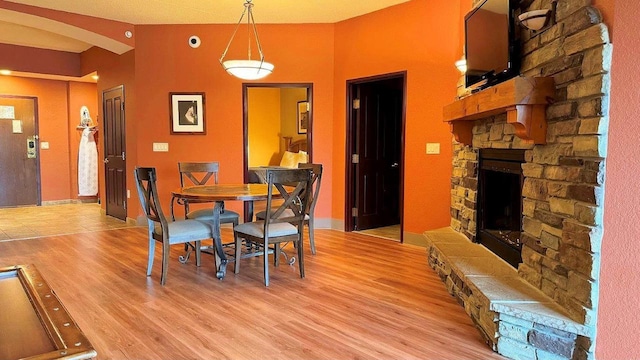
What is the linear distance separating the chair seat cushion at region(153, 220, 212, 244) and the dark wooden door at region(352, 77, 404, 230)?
244cm

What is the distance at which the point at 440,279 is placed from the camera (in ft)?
11.3

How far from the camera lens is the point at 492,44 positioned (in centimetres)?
281

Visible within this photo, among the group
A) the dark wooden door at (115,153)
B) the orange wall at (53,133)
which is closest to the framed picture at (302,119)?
the dark wooden door at (115,153)

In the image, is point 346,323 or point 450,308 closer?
point 346,323

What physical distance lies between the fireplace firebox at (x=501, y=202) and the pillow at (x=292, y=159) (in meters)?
4.53

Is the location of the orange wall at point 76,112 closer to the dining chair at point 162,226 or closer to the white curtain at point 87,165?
the white curtain at point 87,165

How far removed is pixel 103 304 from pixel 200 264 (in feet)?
3.40

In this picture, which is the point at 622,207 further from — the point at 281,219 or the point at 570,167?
→ the point at 281,219

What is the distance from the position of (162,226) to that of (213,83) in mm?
2739

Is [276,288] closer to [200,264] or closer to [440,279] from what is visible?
[200,264]

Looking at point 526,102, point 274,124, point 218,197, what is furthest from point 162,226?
point 274,124

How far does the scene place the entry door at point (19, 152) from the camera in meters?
7.41

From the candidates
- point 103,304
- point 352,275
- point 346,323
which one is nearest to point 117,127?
point 103,304

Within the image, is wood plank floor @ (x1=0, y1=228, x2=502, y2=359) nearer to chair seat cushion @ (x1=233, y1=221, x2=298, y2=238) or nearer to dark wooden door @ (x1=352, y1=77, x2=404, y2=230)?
chair seat cushion @ (x1=233, y1=221, x2=298, y2=238)
